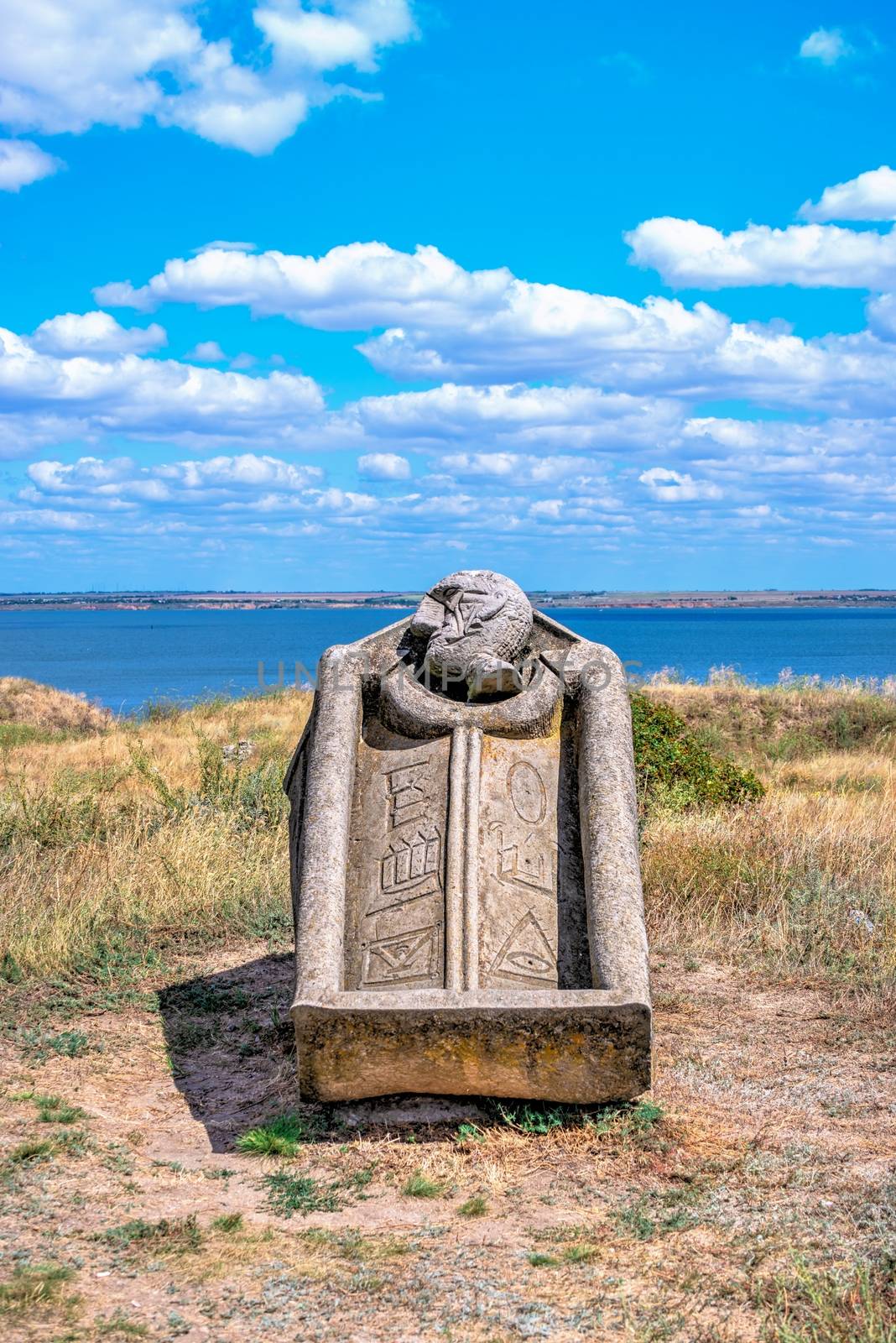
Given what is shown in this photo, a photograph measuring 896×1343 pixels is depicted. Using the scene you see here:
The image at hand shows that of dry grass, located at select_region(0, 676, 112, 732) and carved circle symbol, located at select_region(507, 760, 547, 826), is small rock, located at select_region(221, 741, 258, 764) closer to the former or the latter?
dry grass, located at select_region(0, 676, 112, 732)

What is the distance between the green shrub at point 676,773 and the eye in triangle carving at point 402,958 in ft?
16.1

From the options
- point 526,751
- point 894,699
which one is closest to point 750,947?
point 526,751

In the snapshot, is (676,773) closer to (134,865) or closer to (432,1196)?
(134,865)

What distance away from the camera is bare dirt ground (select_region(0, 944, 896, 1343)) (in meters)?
3.39

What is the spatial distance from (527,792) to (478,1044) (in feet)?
4.21

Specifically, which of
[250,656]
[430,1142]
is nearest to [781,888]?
[430,1142]

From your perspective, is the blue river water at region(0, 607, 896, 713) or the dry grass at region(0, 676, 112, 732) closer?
the dry grass at region(0, 676, 112, 732)

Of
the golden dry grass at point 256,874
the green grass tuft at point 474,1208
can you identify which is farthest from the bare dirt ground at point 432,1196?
the golden dry grass at point 256,874

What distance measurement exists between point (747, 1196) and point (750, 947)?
3.14m

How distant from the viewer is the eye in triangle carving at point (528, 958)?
15.8ft

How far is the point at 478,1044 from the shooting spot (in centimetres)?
441

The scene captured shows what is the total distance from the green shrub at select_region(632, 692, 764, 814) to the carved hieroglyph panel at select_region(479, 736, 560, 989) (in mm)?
4238

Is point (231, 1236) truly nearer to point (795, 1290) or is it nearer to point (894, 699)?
point (795, 1290)

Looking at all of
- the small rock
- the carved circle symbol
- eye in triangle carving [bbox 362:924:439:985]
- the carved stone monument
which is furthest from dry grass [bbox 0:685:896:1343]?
the small rock
